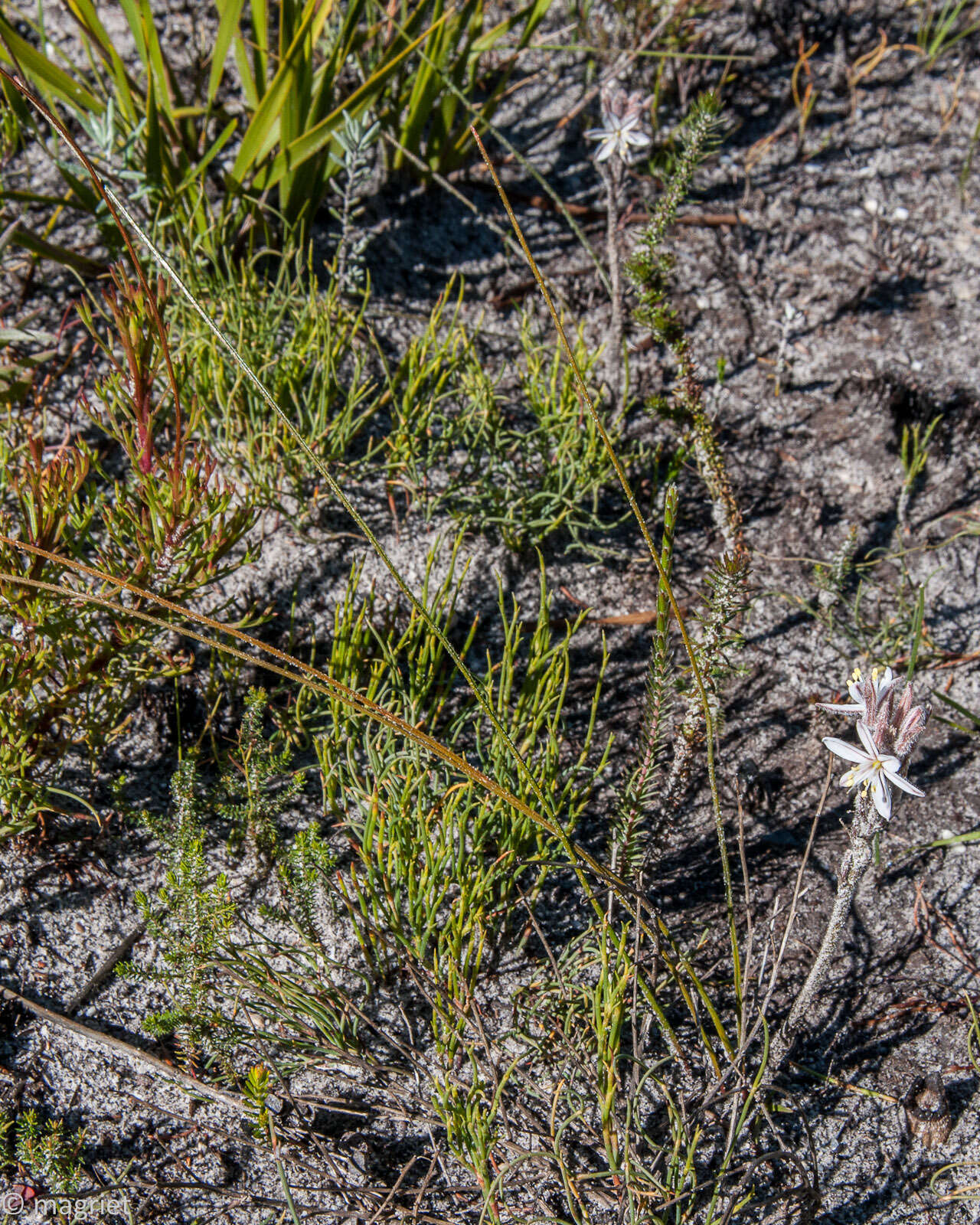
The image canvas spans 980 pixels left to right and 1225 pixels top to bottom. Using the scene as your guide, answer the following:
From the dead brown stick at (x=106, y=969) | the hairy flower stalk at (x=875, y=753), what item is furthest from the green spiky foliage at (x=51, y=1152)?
the hairy flower stalk at (x=875, y=753)

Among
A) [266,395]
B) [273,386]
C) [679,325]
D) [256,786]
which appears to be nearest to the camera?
[266,395]

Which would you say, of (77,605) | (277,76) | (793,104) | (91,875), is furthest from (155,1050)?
(793,104)

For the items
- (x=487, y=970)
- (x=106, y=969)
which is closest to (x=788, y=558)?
(x=487, y=970)

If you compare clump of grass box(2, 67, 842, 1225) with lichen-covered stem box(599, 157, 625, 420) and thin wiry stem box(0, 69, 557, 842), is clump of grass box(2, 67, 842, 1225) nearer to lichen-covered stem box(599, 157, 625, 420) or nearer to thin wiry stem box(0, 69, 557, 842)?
thin wiry stem box(0, 69, 557, 842)

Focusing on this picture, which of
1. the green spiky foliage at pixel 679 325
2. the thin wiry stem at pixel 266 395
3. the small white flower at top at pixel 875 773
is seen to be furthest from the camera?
the green spiky foliage at pixel 679 325

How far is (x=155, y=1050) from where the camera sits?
1.77m

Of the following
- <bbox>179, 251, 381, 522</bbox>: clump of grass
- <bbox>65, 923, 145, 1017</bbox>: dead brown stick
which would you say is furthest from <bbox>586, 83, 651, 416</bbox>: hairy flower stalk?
<bbox>65, 923, 145, 1017</bbox>: dead brown stick

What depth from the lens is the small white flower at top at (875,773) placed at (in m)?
1.35

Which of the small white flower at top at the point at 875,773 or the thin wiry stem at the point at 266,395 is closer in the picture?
the thin wiry stem at the point at 266,395

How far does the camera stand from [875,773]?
54.6 inches

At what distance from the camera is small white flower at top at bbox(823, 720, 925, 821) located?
135cm

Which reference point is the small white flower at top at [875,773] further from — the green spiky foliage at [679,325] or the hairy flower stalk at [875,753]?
the green spiky foliage at [679,325]

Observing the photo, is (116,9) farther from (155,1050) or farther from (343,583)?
(155,1050)

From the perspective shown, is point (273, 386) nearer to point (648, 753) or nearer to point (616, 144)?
point (616, 144)
